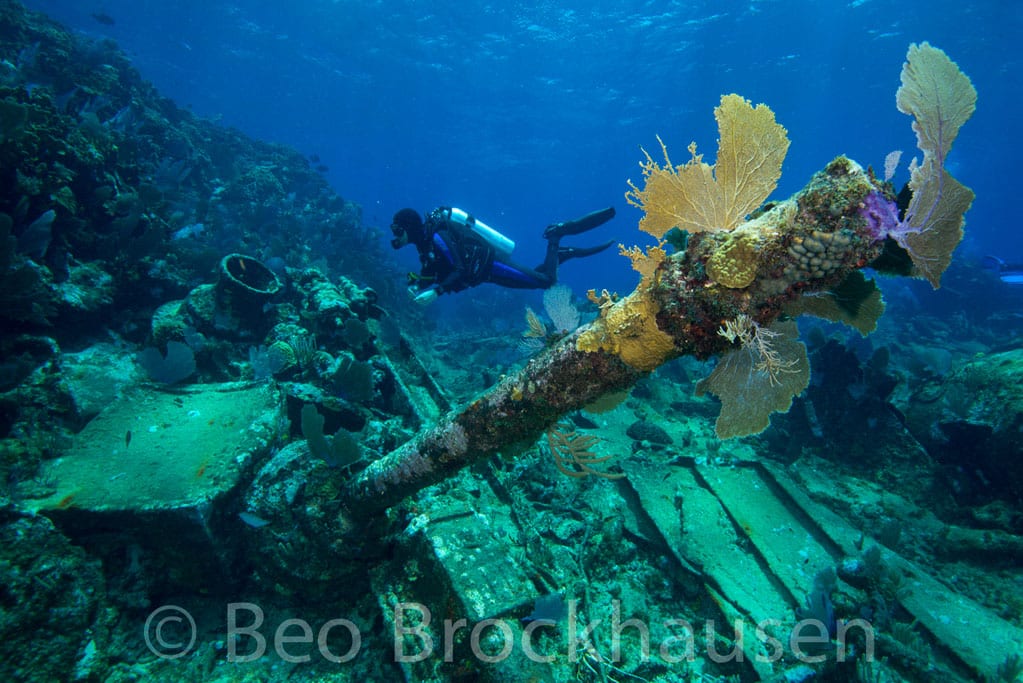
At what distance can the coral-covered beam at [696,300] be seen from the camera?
1.57 m

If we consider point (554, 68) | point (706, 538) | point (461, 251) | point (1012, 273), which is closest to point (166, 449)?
point (706, 538)

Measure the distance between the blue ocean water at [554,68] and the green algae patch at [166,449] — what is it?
22.2m

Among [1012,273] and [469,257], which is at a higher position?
[469,257]

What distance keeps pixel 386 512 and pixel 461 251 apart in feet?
19.9

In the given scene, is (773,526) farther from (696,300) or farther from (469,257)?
(469,257)

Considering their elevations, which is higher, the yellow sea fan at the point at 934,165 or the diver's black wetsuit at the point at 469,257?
the diver's black wetsuit at the point at 469,257

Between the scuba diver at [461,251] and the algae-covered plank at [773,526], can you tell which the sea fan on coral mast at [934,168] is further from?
the scuba diver at [461,251]

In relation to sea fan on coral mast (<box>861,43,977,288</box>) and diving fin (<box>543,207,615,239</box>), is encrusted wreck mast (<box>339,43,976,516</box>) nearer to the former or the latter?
sea fan on coral mast (<box>861,43,977,288</box>)

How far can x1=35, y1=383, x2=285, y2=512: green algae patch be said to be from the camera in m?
3.56

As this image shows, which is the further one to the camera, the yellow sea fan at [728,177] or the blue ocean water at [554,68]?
the blue ocean water at [554,68]

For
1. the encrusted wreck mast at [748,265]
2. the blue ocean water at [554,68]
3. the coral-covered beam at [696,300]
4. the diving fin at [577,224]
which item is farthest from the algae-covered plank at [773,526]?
the blue ocean water at [554,68]

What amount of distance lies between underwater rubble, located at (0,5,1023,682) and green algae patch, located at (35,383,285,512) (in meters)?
0.03

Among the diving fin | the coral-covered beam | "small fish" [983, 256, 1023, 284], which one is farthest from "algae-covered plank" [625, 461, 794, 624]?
"small fish" [983, 256, 1023, 284]

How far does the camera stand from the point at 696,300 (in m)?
1.75
